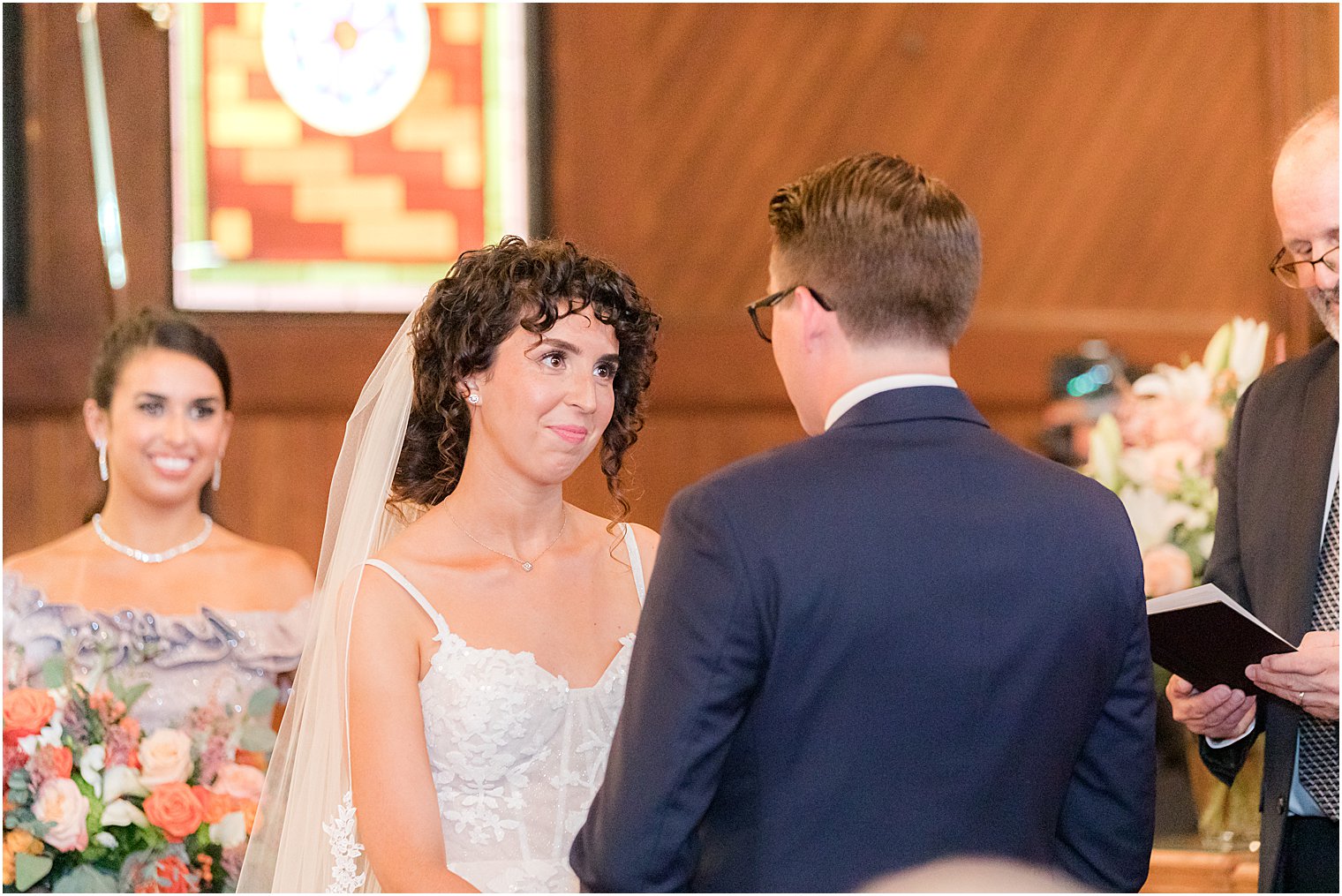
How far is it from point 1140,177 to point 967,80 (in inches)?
32.6

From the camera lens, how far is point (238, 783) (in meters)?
2.72

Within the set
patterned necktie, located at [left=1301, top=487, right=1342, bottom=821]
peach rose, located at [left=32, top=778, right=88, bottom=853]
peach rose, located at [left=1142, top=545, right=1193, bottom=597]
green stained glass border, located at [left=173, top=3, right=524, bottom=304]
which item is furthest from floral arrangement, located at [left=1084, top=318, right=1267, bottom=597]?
green stained glass border, located at [left=173, top=3, right=524, bottom=304]

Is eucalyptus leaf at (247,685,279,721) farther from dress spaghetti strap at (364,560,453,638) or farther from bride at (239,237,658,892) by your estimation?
dress spaghetti strap at (364,560,453,638)

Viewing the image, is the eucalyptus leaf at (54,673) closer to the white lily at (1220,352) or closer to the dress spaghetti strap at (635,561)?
the dress spaghetti strap at (635,561)

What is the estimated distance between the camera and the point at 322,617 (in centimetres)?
244

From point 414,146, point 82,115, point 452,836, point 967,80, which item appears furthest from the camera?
point 967,80

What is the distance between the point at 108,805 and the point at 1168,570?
7.49 ft

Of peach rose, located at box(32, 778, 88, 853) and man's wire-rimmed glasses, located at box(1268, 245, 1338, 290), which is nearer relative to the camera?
man's wire-rimmed glasses, located at box(1268, 245, 1338, 290)

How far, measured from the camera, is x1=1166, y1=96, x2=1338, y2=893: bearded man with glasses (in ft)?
7.86

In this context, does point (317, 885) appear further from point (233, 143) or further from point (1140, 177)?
point (1140, 177)

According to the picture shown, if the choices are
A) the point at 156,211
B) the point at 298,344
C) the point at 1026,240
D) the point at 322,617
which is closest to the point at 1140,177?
the point at 1026,240

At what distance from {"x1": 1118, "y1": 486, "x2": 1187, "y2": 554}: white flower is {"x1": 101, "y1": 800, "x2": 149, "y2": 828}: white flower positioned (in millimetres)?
2210

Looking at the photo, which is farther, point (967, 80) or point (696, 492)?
point (967, 80)

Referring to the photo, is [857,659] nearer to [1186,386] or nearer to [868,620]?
A: [868,620]
